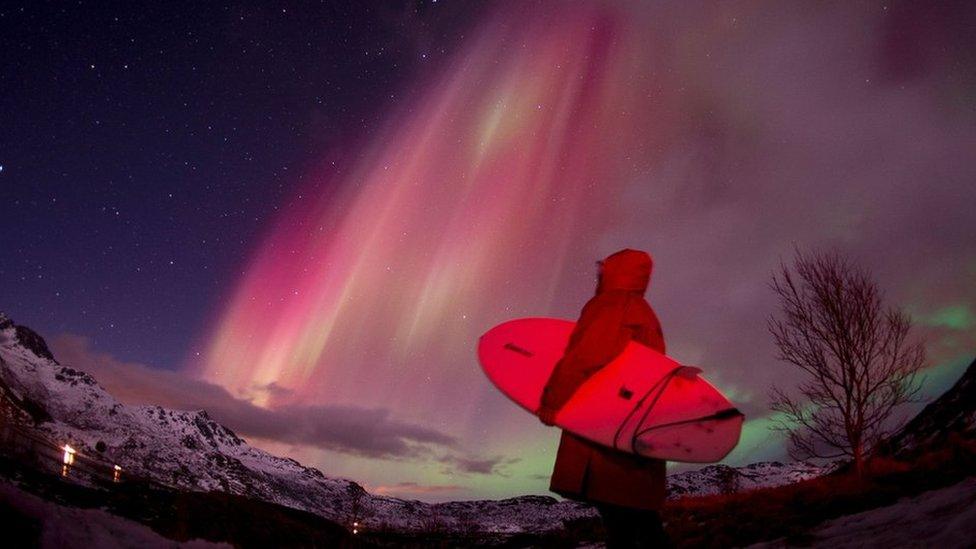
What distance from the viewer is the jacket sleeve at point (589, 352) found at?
12.1 ft

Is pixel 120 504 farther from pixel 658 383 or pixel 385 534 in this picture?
pixel 385 534

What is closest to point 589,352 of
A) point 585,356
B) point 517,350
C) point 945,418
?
point 585,356

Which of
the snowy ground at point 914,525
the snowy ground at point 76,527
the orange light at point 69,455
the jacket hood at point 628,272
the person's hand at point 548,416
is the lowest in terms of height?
the orange light at point 69,455

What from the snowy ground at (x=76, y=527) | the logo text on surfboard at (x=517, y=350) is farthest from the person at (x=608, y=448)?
the snowy ground at (x=76, y=527)

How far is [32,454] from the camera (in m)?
8.75

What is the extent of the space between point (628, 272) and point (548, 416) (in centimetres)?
130

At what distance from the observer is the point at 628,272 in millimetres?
4039

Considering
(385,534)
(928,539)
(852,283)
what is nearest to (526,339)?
(928,539)

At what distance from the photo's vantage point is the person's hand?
372 cm

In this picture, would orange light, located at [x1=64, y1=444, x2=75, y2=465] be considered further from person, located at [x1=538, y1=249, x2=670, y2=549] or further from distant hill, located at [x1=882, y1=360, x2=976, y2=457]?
distant hill, located at [x1=882, y1=360, x2=976, y2=457]

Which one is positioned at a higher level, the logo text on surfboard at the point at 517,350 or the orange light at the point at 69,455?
the logo text on surfboard at the point at 517,350

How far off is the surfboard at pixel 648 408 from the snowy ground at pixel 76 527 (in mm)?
3254

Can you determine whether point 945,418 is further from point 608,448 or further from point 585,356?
point 585,356

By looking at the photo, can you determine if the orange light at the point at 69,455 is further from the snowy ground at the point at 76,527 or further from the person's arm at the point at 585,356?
the person's arm at the point at 585,356
